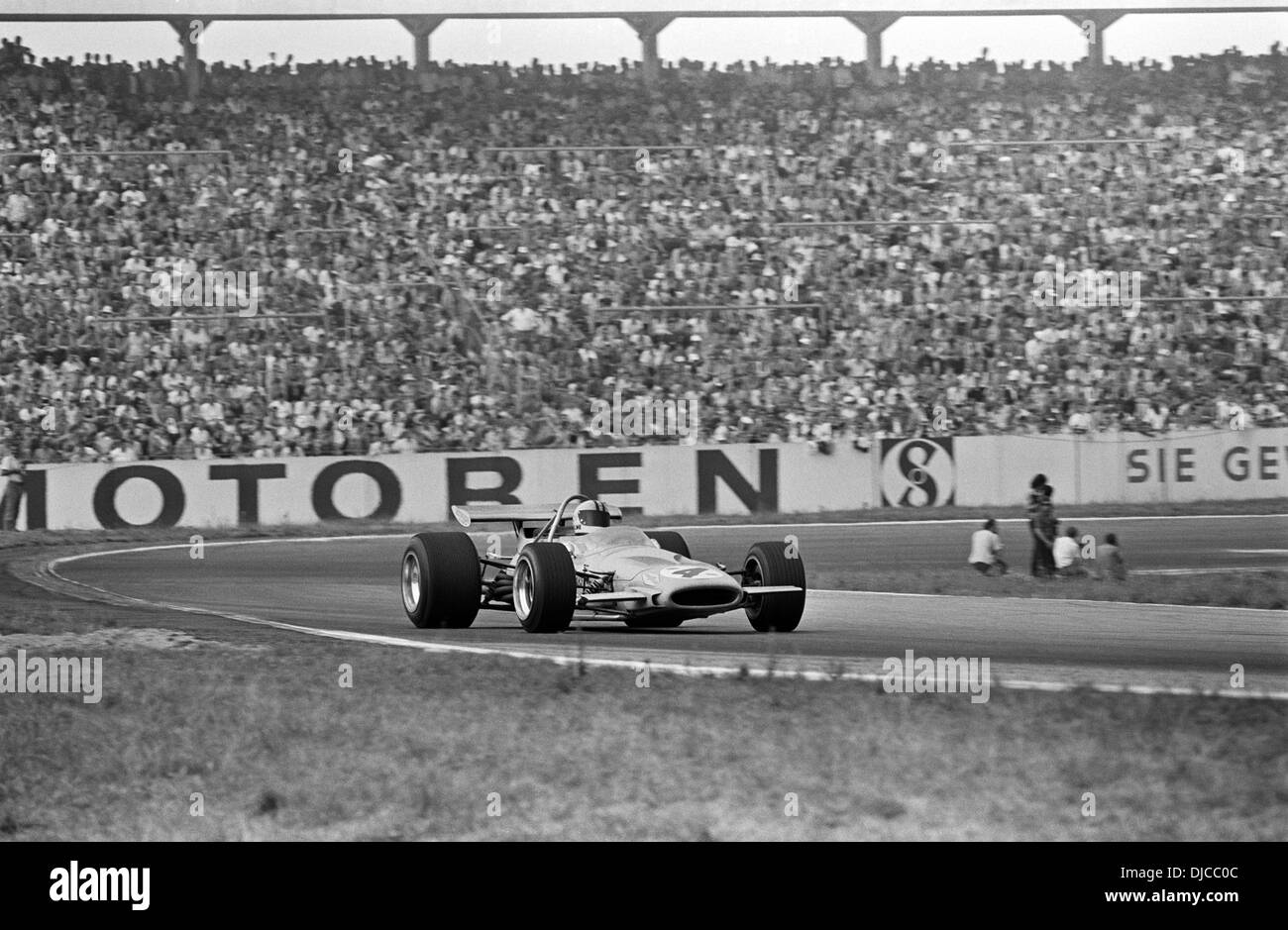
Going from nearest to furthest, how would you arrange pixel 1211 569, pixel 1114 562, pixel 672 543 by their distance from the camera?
pixel 672 543 < pixel 1114 562 < pixel 1211 569

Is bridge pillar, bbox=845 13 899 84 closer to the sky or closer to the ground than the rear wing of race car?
closer to the sky

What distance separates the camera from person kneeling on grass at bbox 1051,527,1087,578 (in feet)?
45.6

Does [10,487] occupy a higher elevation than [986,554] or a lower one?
higher

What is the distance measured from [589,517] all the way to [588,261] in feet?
21.2

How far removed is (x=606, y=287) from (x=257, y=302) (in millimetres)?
3745

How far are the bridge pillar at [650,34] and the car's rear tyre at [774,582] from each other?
6.56 m

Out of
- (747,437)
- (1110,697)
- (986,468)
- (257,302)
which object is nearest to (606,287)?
(747,437)

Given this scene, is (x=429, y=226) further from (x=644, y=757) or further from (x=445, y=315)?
(x=644, y=757)

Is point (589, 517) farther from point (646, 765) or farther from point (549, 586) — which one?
point (646, 765)

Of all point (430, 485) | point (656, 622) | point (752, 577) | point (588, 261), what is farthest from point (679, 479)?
point (752, 577)

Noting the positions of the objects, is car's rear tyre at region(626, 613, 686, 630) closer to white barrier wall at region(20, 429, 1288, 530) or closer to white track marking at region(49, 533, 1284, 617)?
white track marking at region(49, 533, 1284, 617)

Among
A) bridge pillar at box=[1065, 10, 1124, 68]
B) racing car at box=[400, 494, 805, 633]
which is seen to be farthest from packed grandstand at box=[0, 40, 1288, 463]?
racing car at box=[400, 494, 805, 633]

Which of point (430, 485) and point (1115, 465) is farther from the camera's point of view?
point (1115, 465)

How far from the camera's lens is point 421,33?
15.1 m
